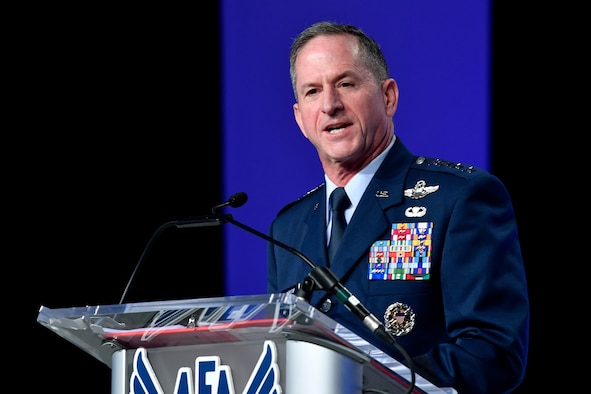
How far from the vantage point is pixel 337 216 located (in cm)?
236

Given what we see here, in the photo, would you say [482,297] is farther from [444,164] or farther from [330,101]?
[330,101]

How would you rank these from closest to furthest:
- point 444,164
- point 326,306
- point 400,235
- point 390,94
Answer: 1. point 326,306
2. point 400,235
3. point 444,164
4. point 390,94

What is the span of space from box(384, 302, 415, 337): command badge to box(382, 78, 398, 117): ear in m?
0.62

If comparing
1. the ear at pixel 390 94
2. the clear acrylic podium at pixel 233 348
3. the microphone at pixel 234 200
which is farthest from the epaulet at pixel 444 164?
the clear acrylic podium at pixel 233 348

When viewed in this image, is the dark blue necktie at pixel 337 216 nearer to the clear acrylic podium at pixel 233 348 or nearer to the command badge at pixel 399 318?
the command badge at pixel 399 318

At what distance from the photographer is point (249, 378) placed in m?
1.51

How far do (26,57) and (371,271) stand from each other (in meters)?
1.85

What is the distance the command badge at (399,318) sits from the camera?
2.09 meters

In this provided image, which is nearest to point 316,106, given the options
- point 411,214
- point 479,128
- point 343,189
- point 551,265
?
point 343,189

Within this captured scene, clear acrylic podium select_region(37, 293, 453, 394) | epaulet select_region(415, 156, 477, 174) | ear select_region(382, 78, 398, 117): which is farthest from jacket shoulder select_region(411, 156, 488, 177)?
clear acrylic podium select_region(37, 293, 453, 394)

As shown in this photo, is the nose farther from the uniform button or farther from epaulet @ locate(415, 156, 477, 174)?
the uniform button

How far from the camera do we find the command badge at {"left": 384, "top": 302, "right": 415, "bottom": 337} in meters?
2.09

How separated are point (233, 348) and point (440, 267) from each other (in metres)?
0.73

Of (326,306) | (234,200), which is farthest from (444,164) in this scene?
(234,200)
